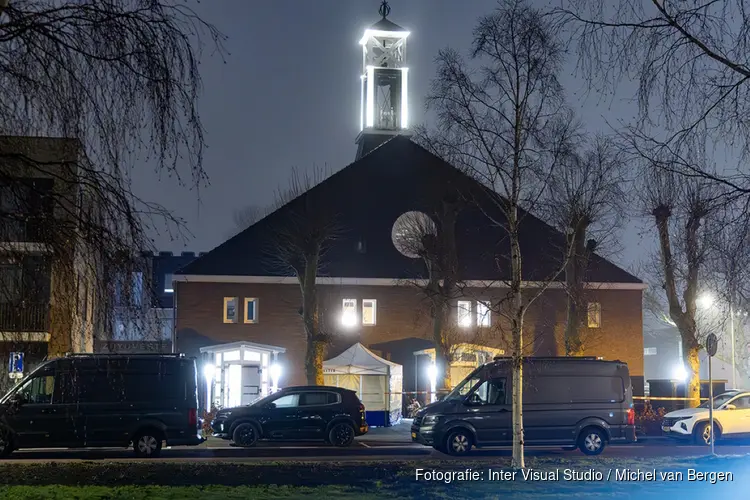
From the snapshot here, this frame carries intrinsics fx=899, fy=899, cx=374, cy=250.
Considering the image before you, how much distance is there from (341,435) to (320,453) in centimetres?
297

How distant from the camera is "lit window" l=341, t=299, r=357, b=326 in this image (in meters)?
44.8

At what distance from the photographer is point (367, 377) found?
4069cm

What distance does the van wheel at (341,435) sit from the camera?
28.9m

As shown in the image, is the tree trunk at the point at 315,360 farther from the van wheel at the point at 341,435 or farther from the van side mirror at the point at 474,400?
the van side mirror at the point at 474,400

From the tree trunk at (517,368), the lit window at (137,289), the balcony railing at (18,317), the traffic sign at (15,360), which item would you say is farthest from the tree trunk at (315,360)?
the lit window at (137,289)

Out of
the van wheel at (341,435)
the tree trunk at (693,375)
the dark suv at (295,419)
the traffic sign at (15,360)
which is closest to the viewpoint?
the traffic sign at (15,360)

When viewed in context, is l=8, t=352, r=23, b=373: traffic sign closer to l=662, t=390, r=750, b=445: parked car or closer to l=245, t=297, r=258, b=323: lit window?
l=662, t=390, r=750, b=445: parked car

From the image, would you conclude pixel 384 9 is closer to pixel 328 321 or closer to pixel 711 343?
pixel 328 321

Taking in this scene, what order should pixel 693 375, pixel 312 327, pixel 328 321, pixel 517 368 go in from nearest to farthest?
pixel 517 368 < pixel 693 375 < pixel 312 327 < pixel 328 321

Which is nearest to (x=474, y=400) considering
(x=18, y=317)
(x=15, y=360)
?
(x=15, y=360)

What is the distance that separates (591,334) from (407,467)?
2880 centimetres

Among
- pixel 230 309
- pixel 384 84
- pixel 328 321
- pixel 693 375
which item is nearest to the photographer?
pixel 693 375

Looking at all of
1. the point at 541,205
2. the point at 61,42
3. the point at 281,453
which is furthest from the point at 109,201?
the point at 281,453

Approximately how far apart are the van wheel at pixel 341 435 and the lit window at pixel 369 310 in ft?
53.2
